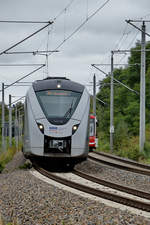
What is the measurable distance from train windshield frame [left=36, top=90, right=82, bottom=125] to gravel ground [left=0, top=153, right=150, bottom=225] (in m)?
3.96

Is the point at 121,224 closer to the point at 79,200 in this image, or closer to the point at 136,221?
the point at 136,221

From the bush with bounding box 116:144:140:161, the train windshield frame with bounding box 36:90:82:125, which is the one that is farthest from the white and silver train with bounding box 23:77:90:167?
the bush with bounding box 116:144:140:161

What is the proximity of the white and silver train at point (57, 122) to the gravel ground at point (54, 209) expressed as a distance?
3.45 m

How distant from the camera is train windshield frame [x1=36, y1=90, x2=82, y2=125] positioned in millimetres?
14586

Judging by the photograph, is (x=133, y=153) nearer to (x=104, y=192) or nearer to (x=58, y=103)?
(x=58, y=103)

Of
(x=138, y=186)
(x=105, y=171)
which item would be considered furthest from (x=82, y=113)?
(x=138, y=186)

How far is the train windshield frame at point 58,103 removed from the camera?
14.6 m

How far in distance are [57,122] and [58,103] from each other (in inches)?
31.2

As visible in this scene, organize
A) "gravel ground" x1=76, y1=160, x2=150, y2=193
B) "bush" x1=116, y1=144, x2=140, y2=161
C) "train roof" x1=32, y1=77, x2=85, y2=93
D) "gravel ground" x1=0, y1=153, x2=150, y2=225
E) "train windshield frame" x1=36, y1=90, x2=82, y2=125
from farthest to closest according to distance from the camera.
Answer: "bush" x1=116, y1=144, x2=140, y2=161 → "train roof" x1=32, y1=77, x2=85, y2=93 → "train windshield frame" x1=36, y1=90, x2=82, y2=125 → "gravel ground" x1=76, y1=160, x2=150, y2=193 → "gravel ground" x1=0, y1=153, x2=150, y2=225

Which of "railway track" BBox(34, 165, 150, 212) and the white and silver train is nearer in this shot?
"railway track" BBox(34, 165, 150, 212)

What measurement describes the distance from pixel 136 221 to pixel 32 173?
7.63 metres

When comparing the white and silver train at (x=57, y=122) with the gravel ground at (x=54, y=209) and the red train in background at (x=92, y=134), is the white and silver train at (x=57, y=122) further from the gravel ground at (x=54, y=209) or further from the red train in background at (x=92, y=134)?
the red train in background at (x=92, y=134)

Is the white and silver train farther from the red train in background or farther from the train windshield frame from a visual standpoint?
the red train in background

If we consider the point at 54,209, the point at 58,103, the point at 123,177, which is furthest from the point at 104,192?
the point at 58,103
